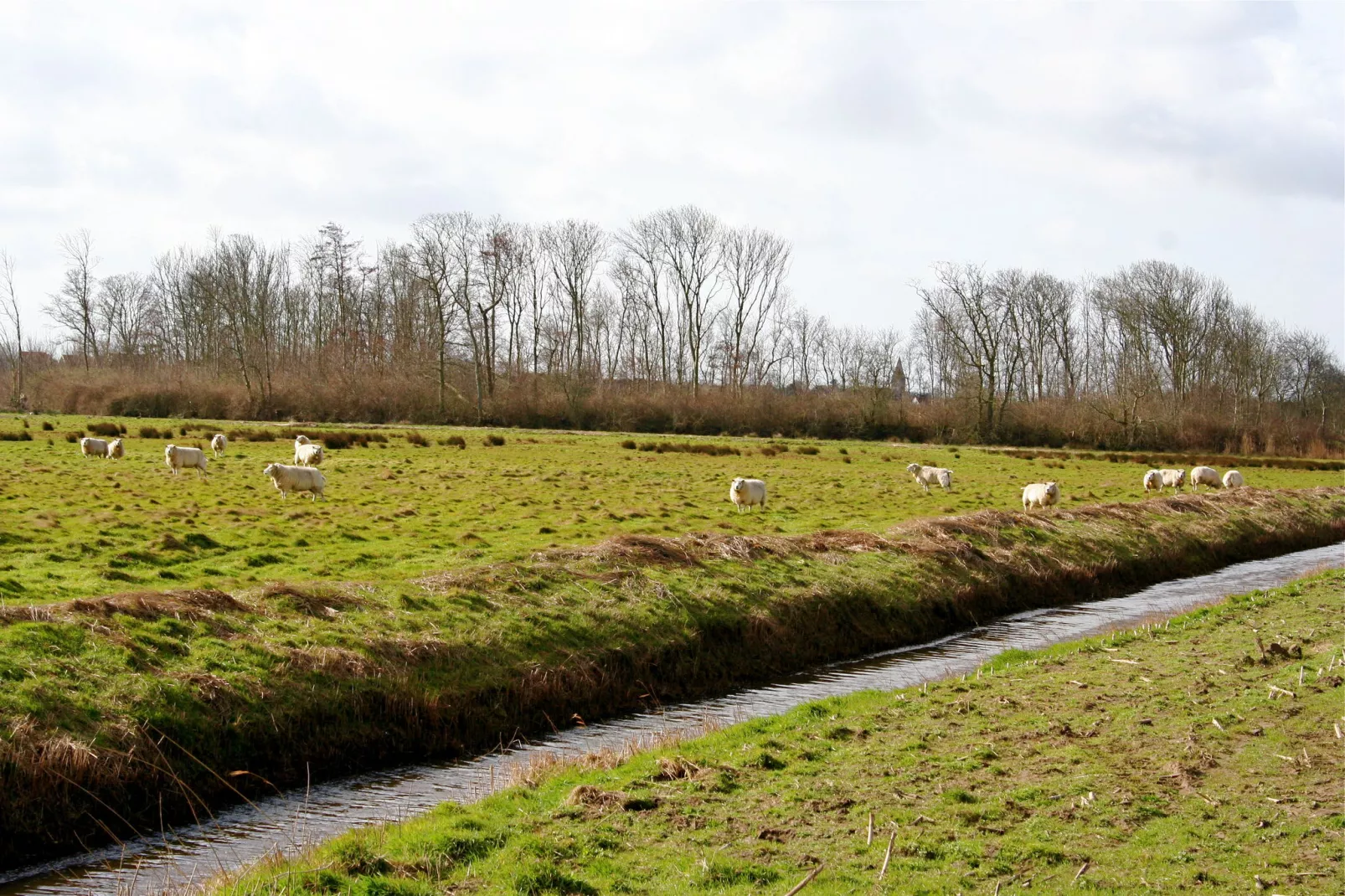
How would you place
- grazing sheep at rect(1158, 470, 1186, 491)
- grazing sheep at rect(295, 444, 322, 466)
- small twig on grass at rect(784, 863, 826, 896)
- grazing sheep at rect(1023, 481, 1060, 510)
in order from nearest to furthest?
small twig on grass at rect(784, 863, 826, 896)
grazing sheep at rect(1023, 481, 1060, 510)
grazing sheep at rect(295, 444, 322, 466)
grazing sheep at rect(1158, 470, 1186, 491)

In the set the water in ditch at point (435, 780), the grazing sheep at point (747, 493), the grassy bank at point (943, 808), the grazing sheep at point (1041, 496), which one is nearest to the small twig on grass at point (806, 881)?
the grassy bank at point (943, 808)

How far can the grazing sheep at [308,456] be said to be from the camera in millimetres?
35625

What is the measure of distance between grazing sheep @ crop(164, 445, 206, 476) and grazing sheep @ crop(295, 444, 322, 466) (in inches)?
128

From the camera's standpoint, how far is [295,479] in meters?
27.8

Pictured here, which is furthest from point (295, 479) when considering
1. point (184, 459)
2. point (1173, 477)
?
point (1173, 477)

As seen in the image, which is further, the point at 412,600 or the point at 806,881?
the point at 412,600

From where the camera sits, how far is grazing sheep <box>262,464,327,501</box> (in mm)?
27781

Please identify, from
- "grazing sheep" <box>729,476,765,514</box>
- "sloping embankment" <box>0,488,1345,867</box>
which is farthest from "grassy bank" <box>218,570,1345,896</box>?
"grazing sheep" <box>729,476,765,514</box>

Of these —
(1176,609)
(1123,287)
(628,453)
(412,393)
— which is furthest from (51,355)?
(1176,609)

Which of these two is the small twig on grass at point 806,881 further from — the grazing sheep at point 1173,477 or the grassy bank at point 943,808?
the grazing sheep at point 1173,477

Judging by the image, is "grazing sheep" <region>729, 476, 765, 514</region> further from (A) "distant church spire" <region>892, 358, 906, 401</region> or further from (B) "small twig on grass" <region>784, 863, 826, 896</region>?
(A) "distant church spire" <region>892, 358, 906, 401</region>

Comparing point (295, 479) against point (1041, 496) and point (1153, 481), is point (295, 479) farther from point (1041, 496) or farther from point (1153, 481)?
point (1153, 481)

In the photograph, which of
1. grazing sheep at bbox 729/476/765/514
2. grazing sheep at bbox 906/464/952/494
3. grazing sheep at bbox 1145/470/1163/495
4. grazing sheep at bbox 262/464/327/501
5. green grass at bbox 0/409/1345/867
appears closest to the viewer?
green grass at bbox 0/409/1345/867

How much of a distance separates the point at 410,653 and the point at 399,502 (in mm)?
14403
